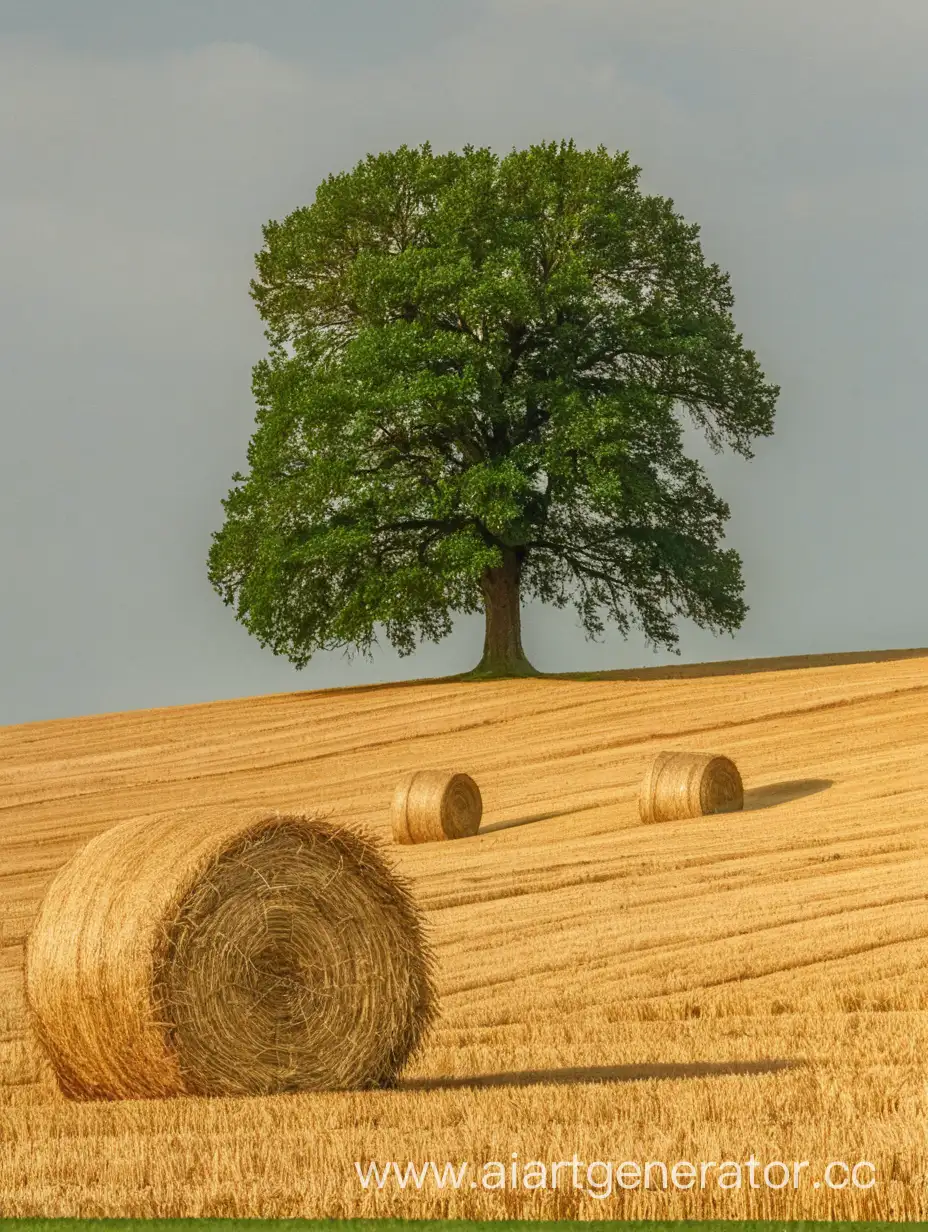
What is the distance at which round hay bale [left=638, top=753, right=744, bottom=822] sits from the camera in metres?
20.2

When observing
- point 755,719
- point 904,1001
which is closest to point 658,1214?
point 904,1001

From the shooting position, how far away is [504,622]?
3319cm

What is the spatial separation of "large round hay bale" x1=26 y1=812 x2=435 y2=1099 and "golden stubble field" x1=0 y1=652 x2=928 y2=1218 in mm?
318

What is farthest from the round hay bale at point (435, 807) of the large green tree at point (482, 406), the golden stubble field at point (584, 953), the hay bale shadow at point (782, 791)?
the large green tree at point (482, 406)

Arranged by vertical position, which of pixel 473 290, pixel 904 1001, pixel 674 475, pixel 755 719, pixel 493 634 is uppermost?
pixel 473 290

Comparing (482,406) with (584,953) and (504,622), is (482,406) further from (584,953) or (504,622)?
(584,953)

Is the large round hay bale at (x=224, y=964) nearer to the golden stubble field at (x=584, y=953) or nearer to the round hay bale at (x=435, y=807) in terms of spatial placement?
the golden stubble field at (x=584, y=953)

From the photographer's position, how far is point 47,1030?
8461 mm

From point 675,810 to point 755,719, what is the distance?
6503mm

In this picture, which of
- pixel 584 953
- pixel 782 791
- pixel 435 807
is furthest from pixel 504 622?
pixel 584 953

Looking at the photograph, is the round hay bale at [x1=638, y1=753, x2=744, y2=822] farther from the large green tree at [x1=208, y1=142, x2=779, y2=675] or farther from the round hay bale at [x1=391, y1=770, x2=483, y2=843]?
the large green tree at [x1=208, y1=142, x2=779, y2=675]

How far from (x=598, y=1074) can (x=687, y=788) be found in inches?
466

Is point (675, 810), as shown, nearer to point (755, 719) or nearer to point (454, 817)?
point (454, 817)

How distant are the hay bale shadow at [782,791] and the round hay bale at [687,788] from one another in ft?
1.46
